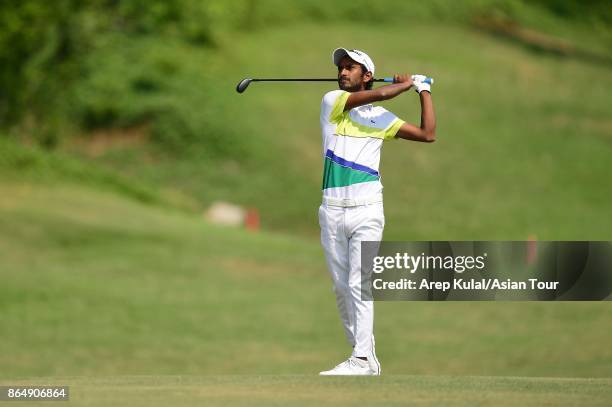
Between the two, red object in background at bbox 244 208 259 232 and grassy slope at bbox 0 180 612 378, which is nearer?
grassy slope at bbox 0 180 612 378

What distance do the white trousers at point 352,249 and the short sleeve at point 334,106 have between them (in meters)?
0.68

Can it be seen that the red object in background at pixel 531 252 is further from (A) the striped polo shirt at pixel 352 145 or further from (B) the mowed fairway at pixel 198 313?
(B) the mowed fairway at pixel 198 313

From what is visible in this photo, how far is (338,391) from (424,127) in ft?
7.29

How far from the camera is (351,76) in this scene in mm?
11070

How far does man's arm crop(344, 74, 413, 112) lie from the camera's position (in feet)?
34.8

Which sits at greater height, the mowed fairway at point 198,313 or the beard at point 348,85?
the beard at point 348,85

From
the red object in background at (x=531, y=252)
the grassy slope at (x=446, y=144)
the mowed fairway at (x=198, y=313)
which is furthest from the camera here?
the grassy slope at (x=446, y=144)

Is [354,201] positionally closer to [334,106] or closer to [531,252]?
[334,106]

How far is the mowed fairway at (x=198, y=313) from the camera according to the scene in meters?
23.4

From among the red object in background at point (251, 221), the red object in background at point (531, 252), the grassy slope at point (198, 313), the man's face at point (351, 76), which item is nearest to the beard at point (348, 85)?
the man's face at point (351, 76)

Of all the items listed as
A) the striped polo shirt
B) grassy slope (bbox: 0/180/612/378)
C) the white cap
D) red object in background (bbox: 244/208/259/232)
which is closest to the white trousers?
the striped polo shirt

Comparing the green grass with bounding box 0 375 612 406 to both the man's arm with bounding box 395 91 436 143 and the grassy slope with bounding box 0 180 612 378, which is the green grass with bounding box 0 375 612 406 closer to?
the man's arm with bounding box 395 91 436 143

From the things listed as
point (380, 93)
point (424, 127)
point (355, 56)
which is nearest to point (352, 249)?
point (424, 127)

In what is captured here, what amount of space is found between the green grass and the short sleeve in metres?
2.04
